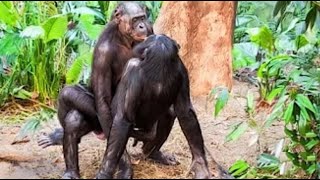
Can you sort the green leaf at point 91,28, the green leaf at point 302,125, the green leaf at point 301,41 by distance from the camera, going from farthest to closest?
the green leaf at point 91,28, the green leaf at point 301,41, the green leaf at point 302,125

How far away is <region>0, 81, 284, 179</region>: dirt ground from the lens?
404 cm

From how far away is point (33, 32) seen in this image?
5.46m

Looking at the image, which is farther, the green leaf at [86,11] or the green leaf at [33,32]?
the green leaf at [86,11]

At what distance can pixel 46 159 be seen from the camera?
14.2 feet

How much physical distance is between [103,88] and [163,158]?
0.63m

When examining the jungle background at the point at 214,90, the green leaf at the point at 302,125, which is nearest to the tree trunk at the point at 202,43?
the jungle background at the point at 214,90

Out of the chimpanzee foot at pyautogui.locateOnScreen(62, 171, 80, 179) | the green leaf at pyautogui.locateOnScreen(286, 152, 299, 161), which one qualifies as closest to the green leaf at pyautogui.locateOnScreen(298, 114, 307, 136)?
the green leaf at pyautogui.locateOnScreen(286, 152, 299, 161)

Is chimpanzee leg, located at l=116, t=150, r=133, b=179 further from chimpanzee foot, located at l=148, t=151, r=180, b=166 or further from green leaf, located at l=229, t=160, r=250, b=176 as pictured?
green leaf, located at l=229, t=160, r=250, b=176

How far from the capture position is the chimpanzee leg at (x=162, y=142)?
158 inches

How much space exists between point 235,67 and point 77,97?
2592mm

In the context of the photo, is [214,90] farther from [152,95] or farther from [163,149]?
[152,95]

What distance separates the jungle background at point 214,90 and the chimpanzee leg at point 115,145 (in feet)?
1.02

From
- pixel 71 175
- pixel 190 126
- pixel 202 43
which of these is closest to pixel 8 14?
pixel 202 43

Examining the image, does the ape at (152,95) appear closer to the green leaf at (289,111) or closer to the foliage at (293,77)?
the foliage at (293,77)
